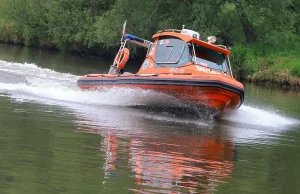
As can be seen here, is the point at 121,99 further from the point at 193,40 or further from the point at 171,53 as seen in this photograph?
the point at 193,40

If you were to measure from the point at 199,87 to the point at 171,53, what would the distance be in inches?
74.8

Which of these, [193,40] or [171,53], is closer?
[193,40]

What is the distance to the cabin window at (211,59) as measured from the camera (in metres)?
15.4

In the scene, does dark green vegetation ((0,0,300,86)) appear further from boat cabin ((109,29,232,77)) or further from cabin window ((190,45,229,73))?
boat cabin ((109,29,232,77))

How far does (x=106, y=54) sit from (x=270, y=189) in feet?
120

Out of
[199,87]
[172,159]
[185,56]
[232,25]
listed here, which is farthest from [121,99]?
[232,25]

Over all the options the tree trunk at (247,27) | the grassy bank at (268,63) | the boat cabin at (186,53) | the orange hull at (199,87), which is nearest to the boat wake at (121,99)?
the orange hull at (199,87)

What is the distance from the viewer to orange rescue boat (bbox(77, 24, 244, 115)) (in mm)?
14154

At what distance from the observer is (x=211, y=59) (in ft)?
51.4

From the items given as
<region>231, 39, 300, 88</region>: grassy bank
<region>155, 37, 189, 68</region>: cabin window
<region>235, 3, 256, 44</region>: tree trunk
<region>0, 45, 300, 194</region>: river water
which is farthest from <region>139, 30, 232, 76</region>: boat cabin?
<region>235, 3, 256, 44</region>: tree trunk

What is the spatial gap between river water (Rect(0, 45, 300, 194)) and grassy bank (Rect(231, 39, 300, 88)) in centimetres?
1311

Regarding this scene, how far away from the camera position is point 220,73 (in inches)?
601

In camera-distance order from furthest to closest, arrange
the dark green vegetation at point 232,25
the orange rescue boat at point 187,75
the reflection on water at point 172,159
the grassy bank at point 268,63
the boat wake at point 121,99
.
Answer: the dark green vegetation at point 232,25, the grassy bank at point 268,63, the boat wake at point 121,99, the orange rescue boat at point 187,75, the reflection on water at point 172,159

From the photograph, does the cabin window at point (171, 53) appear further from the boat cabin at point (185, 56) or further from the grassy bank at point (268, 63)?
the grassy bank at point (268, 63)
